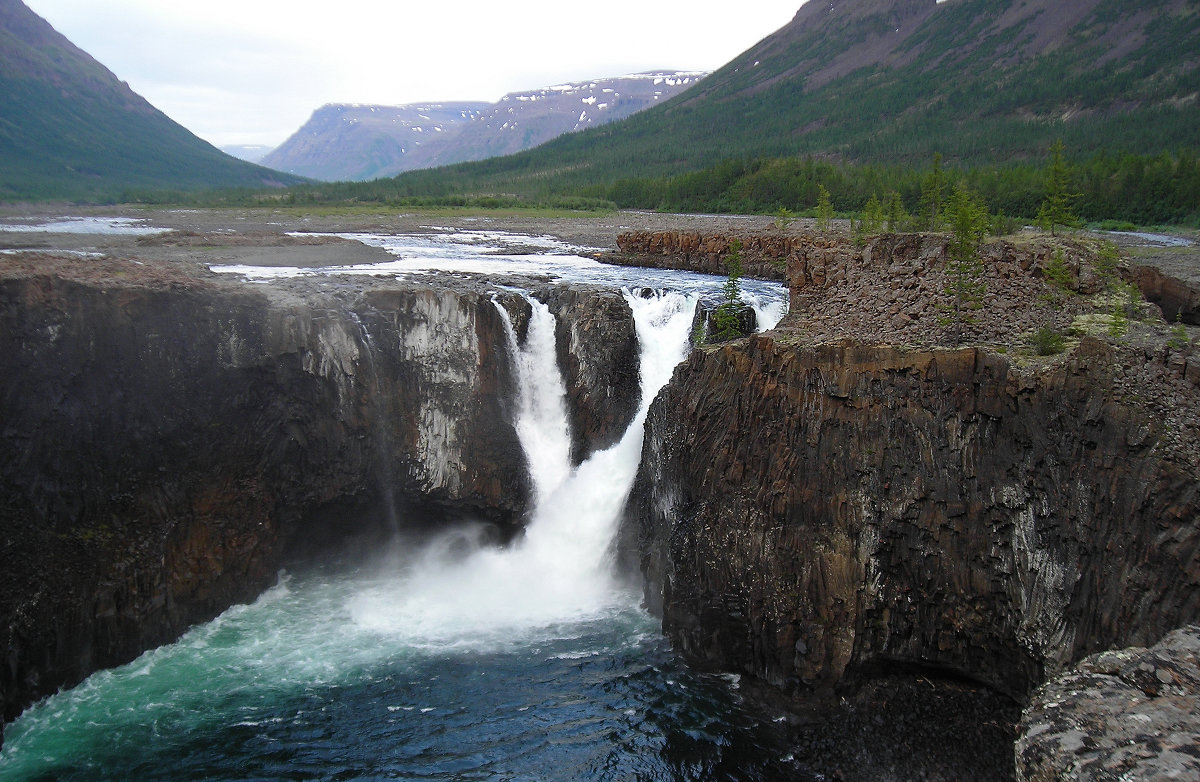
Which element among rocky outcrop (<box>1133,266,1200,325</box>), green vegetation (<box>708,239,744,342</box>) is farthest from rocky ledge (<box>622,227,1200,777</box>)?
rocky outcrop (<box>1133,266,1200,325</box>)

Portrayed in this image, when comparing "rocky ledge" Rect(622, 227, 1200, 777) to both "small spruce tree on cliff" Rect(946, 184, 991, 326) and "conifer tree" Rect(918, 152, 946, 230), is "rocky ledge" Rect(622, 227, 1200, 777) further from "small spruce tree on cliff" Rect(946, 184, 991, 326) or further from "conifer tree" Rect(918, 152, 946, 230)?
"conifer tree" Rect(918, 152, 946, 230)

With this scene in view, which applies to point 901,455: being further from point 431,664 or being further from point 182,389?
point 182,389

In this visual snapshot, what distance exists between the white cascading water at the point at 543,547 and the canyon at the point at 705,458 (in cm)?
78

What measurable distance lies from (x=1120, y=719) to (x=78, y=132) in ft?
595

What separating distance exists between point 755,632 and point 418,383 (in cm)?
1251

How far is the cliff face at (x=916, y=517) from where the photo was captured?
45.6 ft

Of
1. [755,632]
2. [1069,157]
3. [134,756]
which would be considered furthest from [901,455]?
[1069,157]

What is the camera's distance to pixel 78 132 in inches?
5748

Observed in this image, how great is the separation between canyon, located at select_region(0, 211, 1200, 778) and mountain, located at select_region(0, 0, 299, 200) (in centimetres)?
9746

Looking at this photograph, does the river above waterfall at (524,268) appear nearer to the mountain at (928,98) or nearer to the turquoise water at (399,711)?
the turquoise water at (399,711)

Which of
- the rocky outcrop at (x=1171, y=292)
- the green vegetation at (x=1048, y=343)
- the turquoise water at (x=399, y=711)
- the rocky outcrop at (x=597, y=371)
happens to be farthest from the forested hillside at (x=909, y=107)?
the turquoise water at (x=399, y=711)

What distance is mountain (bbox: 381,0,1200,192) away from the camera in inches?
4026

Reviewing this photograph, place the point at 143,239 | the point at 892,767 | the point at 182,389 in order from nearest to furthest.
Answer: the point at 892,767 < the point at 182,389 < the point at 143,239

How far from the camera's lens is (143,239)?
4022 centimetres
